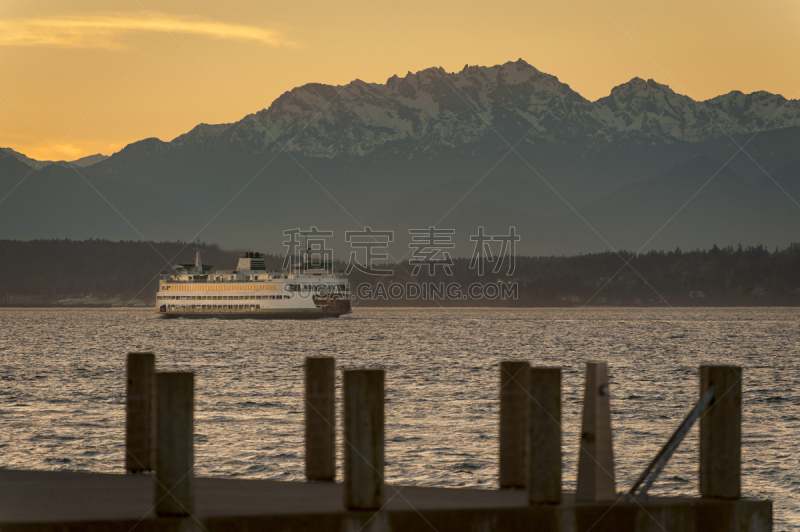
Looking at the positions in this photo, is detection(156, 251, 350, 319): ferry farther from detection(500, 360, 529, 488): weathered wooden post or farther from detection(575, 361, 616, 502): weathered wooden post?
detection(575, 361, 616, 502): weathered wooden post

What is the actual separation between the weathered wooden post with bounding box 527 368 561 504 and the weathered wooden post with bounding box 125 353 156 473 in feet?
14.5

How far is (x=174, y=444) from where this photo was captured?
755 centimetres

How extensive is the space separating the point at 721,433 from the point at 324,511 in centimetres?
374

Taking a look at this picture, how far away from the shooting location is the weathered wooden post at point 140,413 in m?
10.5

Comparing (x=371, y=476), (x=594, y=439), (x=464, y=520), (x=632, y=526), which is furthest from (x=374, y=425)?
(x=632, y=526)

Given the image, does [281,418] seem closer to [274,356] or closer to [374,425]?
[374,425]

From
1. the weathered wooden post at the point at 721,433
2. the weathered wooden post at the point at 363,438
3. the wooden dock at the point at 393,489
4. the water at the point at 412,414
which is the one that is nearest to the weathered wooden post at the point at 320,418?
the wooden dock at the point at 393,489

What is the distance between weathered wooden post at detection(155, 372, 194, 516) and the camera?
7488mm

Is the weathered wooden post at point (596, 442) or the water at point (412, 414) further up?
the weathered wooden post at point (596, 442)

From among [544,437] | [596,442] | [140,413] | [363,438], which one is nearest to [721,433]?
[596,442]

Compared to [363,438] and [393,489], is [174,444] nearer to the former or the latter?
[363,438]

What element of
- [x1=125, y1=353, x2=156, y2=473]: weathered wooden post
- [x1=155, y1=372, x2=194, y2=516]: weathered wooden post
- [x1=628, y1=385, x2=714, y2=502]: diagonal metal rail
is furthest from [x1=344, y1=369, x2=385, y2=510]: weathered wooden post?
[x1=125, y1=353, x2=156, y2=473]: weathered wooden post

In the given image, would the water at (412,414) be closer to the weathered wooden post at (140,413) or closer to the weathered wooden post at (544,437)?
the weathered wooden post at (140,413)

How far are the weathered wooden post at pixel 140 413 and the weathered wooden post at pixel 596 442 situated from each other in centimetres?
477
